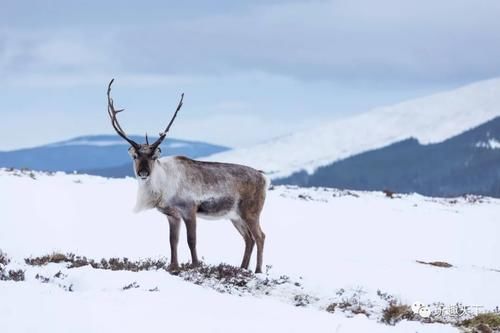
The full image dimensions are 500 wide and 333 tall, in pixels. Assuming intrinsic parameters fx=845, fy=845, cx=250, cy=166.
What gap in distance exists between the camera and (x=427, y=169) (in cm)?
15600

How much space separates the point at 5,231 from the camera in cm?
2002

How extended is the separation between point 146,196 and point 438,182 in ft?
455

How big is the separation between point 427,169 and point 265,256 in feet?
457

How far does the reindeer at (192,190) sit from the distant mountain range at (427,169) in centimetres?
12309

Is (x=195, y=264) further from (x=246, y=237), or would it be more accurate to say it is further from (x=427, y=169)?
(x=427, y=169)

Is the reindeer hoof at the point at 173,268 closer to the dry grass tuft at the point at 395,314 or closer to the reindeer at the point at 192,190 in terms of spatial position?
the reindeer at the point at 192,190

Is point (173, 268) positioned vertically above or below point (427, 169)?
below

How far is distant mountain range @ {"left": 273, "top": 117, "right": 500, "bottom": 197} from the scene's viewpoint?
14188 centimetres

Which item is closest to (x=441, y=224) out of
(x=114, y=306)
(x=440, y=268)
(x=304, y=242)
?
(x=304, y=242)

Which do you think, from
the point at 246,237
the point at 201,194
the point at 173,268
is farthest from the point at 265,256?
the point at 173,268

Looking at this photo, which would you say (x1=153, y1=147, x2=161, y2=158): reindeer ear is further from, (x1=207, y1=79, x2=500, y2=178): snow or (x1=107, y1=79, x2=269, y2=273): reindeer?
(x1=207, y1=79, x2=500, y2=178): snow

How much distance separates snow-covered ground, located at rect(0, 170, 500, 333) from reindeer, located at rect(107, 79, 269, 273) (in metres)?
1.31

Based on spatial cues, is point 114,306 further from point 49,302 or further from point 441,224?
point 441,224

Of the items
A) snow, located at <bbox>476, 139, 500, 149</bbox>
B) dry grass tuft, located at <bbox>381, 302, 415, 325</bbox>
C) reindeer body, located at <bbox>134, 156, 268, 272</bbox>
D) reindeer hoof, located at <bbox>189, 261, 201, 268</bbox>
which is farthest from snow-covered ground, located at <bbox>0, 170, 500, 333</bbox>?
snow, located at <bbox>476, 139, 500, 149</bbox>
